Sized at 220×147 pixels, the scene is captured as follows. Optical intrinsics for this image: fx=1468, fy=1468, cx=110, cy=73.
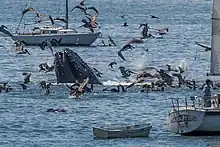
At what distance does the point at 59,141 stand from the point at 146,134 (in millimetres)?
3314

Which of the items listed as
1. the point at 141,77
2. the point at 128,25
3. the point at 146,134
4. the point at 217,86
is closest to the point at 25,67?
the point at 141,77

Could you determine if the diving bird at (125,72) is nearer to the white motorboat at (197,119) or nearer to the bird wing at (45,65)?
the bird wing at (45,65)

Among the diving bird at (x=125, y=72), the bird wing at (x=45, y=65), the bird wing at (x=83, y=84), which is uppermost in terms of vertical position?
the bird wing at (x=83, y=84)

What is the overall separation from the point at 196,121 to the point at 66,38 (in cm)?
6350

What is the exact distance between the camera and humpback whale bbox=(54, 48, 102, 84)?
7569 cm

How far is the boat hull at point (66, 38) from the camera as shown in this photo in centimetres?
11551

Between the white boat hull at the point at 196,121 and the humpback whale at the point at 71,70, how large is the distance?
21452 mm

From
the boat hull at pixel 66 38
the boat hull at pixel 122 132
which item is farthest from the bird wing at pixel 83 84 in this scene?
the boat hull at pixel 66 38

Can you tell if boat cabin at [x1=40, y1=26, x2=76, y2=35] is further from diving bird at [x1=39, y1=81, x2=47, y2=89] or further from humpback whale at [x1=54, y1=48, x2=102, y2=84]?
diving bird at [x1=39, y1=81, x2=47, y2=89]

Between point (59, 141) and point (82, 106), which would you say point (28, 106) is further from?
point (59, 141)

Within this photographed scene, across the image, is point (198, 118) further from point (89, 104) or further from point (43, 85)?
point (43, 85)

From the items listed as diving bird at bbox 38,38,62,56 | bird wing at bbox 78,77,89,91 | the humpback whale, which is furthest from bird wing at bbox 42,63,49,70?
diving bird at bbox 38,38,62,56

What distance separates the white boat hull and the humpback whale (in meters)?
21.5

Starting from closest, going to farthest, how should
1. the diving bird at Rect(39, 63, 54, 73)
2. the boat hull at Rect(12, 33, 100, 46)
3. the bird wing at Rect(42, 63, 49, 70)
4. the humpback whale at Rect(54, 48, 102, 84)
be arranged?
the humpback whale at Rect(54, 48, 102, 84) → the diving bird at Rect(39, 63, 54, 73) → the bird wing at Rect(42, 63, 49, 70) → the boat hull at Rect(12, 33, 100, 46)
